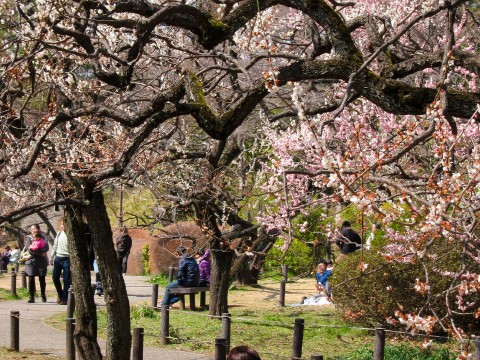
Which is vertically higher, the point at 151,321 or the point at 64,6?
the point at 64,6

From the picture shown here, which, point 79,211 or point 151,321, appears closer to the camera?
point 79,211

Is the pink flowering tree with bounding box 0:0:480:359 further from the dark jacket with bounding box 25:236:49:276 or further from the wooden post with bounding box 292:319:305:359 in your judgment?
the dark jacket with bounding box 25:236:49:276

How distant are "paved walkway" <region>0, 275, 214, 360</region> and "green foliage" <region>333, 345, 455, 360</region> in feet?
7.30

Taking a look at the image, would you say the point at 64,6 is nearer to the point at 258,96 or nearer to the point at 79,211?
the point at 258,96

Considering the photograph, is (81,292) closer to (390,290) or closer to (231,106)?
(231,106)

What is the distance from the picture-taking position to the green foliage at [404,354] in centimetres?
1048

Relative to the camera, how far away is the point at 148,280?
2478 centimetres

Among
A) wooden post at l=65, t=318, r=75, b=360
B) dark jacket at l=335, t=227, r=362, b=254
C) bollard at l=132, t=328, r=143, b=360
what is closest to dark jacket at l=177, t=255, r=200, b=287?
dark jacket at l=335, t=227, r=362, b=254

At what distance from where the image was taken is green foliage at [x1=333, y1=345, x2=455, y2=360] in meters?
10.5

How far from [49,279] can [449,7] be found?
2142 centimetres

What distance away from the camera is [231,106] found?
702 cm

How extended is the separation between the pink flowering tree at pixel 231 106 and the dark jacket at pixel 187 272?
999 mm

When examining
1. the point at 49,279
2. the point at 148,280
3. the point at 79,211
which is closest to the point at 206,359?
the point at 79,211

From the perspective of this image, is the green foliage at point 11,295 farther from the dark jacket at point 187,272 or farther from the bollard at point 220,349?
the bollard at point 220,349
